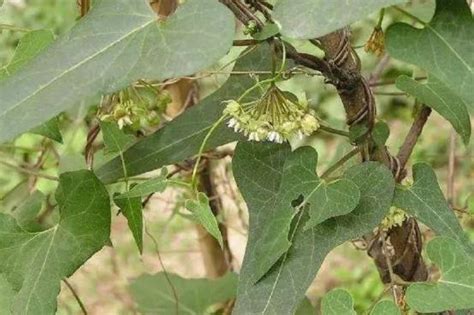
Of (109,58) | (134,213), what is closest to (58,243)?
(134,213)

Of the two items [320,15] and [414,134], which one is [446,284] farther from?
[320,15]

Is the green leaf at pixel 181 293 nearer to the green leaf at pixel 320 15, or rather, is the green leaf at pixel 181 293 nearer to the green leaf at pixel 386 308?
the green leaf at pixel 386 308

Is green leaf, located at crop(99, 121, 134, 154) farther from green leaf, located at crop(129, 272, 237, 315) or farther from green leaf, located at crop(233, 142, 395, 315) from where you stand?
green leaf, located at crop(129, 272, 237, 315)

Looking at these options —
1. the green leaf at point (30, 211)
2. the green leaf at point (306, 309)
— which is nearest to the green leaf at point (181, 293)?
the green leaf at point (306, 309)

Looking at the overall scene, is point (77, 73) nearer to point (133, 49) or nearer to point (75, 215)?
point (133, 49)

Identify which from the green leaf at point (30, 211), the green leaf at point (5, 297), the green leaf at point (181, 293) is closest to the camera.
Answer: the green leaf at point (5, 297)

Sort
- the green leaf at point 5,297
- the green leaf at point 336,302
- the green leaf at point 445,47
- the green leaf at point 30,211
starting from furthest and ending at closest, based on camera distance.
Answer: the green leaf at point 30,211 < the green leaf at point 5,297 < the green leaf at point 336,302 < the green leaf at point 445,47

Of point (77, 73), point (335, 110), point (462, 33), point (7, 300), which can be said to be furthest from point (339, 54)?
point (335, 110)

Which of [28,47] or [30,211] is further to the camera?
[30,211]
